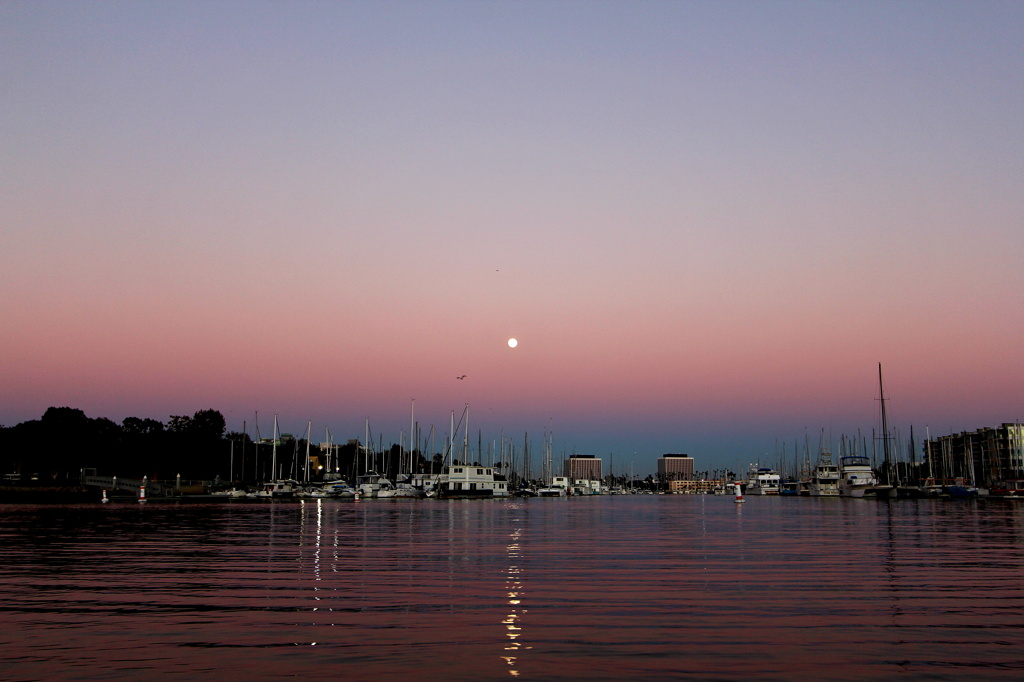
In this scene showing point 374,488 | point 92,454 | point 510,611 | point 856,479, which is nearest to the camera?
point 510,611

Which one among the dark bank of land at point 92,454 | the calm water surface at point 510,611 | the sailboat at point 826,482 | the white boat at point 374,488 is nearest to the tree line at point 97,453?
the dark bank of land at point 92,454

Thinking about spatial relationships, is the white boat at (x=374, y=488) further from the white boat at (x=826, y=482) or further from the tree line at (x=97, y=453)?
the white boat at (x=826, y=482)

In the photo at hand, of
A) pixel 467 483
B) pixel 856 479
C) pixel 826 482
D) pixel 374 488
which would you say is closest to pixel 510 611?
pixel 374 488

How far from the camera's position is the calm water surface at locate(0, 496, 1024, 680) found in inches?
569

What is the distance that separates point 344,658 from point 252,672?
1.60 meters

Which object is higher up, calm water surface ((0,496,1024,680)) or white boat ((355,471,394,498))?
calm water surface ((0,496,1024,680))

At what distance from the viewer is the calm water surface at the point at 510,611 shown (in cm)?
1445

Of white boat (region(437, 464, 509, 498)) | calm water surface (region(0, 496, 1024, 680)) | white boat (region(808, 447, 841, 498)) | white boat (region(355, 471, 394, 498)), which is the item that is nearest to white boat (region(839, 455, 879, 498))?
white boat (region(808, 447, 841, 498))

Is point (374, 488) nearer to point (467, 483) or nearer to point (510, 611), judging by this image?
point (467, 483)

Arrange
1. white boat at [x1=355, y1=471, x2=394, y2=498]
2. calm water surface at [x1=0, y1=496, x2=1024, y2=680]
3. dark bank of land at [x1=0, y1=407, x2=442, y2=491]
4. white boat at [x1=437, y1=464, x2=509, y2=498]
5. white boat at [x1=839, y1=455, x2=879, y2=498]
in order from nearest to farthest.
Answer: calm water surface at [x1=0, y1=496, x2=1024, y2=680] < white boat at [x1=839, y1=455, x2=879, y2=498] < white boat at [x1=355, y1=471, x2=394, y2=498] < white boat at [x1=437, y1=464, x2=509, y2=498] < dark bank of land at [x1=0, y1=407, x2=442, y2=491]

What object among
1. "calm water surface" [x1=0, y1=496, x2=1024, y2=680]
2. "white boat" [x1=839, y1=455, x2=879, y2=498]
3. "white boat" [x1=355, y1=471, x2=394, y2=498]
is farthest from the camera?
"white boat" [x1=355, y1=471, x2=394, y2=498]

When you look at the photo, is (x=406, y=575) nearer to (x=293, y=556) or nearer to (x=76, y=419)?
(x=293, y=556)

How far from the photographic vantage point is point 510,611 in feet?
65.7

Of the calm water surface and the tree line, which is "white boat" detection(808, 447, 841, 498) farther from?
the calm water surface
